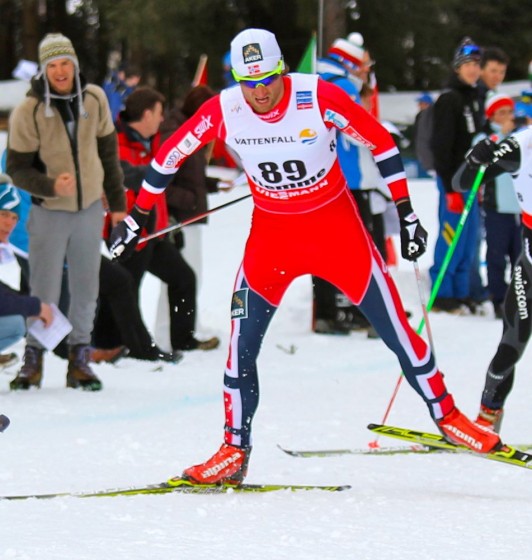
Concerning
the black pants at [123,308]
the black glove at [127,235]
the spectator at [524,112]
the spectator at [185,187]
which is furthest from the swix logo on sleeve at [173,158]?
the spectator at [524,112]

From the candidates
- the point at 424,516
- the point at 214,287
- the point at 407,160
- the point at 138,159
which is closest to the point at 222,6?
the point at 407,160

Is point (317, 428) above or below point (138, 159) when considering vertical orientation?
below

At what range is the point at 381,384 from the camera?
7.12 meters

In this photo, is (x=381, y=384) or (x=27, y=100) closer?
(x=27, y=100)

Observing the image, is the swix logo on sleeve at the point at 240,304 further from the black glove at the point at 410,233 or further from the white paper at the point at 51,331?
the white paper at the point at 51,331

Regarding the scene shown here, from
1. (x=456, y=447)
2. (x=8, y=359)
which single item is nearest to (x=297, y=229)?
(x=456, y=447)

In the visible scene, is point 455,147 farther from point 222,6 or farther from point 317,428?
point 222,6

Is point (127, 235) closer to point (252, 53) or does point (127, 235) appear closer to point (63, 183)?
point (252, 53)

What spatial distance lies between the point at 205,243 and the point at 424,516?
8588 millimetres

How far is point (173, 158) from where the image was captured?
480cm

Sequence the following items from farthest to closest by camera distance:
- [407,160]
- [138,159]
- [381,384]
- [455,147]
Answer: [407,160] → [455,147] → [138,159] → [381,384]

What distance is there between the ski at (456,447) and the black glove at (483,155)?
1.32 meters

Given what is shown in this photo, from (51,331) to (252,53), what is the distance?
245cm

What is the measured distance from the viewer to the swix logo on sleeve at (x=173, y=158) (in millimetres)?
4777
